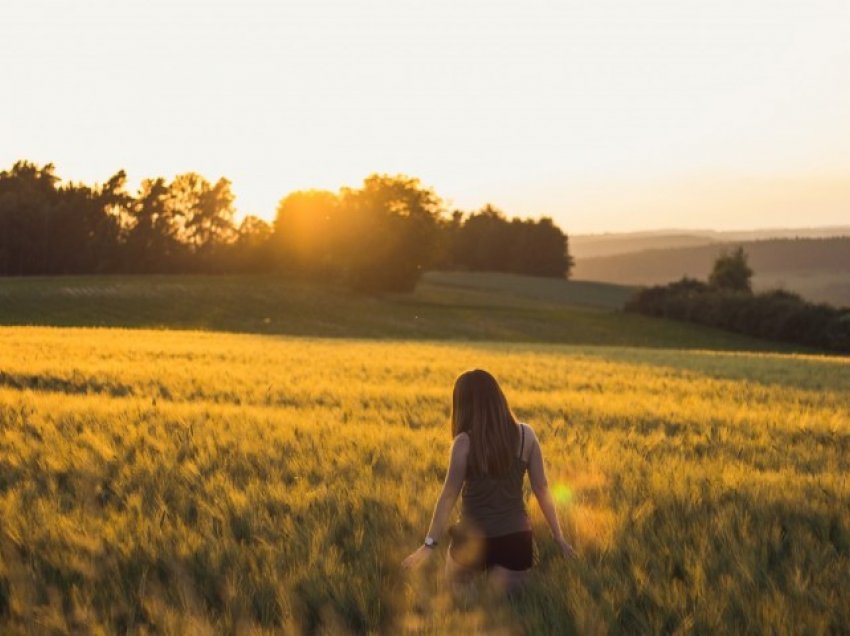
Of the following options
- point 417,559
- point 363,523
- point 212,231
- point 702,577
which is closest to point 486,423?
point 417,559

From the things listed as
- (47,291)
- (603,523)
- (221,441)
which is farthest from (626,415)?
(47,291)

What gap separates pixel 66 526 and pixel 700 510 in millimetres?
3696

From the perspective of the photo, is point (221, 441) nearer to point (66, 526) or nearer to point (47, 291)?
point (66, 526)

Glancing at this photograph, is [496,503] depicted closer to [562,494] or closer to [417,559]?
[417,559]

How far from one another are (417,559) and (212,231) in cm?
9579

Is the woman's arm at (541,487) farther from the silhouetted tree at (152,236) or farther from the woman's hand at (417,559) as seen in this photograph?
Result: the silhouetted tree at (152,236)

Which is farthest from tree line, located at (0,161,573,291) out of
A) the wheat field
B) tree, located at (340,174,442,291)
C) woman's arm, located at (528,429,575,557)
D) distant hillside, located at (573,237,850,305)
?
woman's arm, located at (528,429,575,557)

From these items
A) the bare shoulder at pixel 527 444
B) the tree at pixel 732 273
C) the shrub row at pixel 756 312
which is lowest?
the shrub row at pixel 756 312

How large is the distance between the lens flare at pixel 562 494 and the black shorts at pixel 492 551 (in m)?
1.23

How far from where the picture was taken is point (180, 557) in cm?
438

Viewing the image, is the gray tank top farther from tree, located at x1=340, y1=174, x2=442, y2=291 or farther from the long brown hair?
tree, located at x1=340, y1=174, x2=442, y2=291

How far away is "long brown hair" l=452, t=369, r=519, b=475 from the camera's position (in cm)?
450

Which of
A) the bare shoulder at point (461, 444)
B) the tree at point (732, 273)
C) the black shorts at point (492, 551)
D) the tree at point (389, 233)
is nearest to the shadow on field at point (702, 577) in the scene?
the black shorts at point (492, 551)

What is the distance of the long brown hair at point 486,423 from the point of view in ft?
14.8
